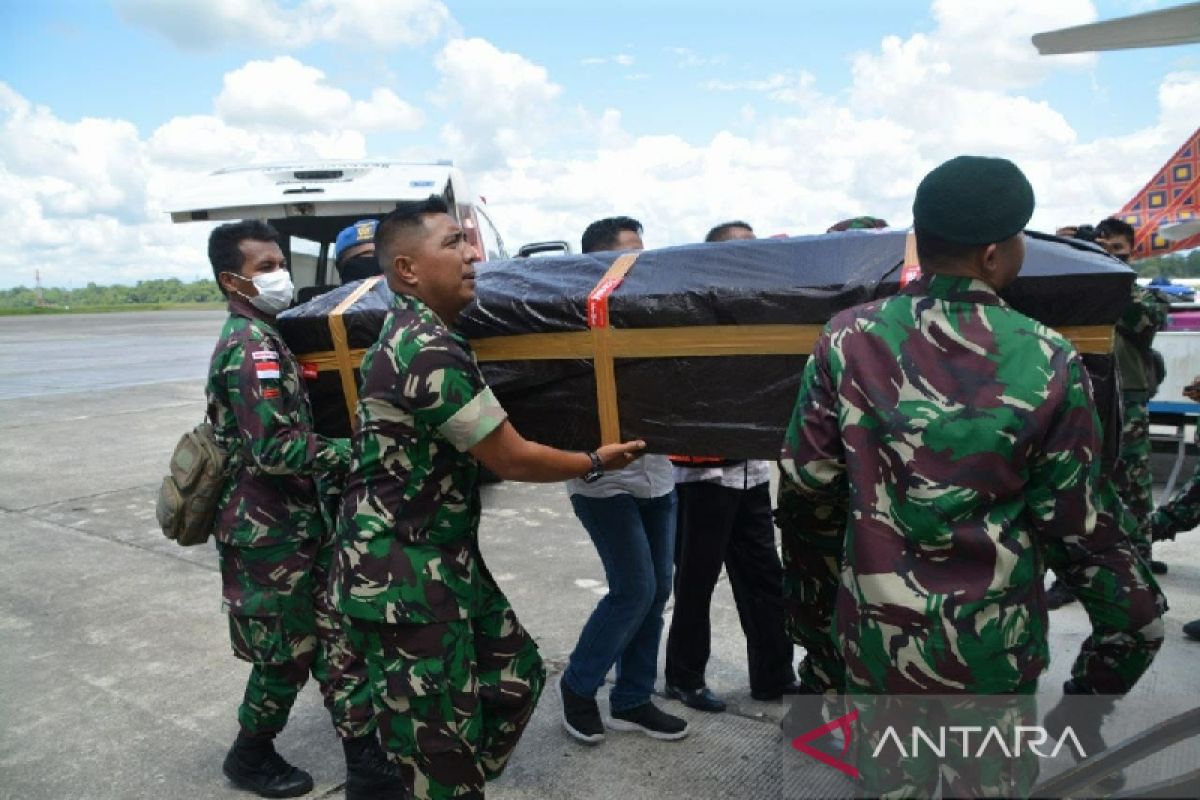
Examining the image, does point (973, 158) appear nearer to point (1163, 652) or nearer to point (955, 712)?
point (955, 712)

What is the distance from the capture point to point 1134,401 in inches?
165

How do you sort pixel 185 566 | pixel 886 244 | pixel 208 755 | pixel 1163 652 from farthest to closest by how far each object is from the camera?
1. pixel 185 566
2. pixel 1163 652
3. pixel 208 755
4. pixel 886 244

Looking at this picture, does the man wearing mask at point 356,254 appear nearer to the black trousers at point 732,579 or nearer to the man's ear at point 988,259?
the black trousers at point 732,579

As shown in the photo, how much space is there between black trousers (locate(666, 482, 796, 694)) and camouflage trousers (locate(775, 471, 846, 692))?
59 cm

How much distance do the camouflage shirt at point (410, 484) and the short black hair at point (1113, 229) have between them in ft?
11.0

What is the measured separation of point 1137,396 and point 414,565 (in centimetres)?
359

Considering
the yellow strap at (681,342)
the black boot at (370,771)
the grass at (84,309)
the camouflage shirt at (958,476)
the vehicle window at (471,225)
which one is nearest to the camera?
the camouflage shirt at (958,476)

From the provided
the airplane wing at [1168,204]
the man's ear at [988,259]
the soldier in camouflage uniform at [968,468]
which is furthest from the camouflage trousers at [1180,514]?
the airplane wing at [1168,204]

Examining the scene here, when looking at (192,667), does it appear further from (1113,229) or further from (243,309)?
(1113,229)

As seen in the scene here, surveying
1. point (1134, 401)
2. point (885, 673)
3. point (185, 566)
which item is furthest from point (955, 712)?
point (185, 566)

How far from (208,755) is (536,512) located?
3.31m

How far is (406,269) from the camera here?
2246 millimetres

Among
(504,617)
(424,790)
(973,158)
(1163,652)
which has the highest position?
(973,158)

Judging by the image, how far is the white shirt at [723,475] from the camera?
10.1 ft
